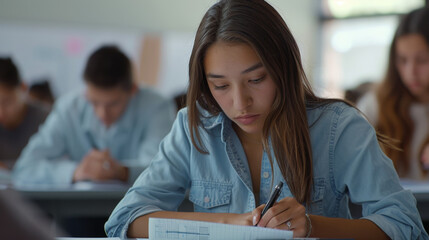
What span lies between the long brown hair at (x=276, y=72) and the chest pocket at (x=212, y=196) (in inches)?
4.2

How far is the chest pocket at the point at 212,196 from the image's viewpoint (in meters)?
1.31

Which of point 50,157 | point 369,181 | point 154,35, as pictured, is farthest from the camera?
point 154,35

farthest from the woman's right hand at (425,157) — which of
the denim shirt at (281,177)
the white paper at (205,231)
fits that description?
the white paper at (205,231)

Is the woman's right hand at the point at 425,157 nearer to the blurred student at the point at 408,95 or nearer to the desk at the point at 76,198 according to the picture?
the blurred student at the point at 408,95

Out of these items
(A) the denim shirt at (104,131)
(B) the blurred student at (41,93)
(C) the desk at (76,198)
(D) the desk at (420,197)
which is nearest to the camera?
(D) the desk at (420,197)

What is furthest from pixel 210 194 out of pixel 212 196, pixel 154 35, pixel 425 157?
pixel 154 35

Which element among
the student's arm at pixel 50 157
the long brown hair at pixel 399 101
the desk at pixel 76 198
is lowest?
the desk at pixel 76 198

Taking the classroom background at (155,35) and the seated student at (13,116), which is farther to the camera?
the classroom background at (155,35)

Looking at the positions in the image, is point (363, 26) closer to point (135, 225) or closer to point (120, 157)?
point (120, 157)

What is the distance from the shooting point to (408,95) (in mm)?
2434

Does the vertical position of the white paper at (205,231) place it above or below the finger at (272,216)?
below

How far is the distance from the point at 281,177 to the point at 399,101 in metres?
1.37

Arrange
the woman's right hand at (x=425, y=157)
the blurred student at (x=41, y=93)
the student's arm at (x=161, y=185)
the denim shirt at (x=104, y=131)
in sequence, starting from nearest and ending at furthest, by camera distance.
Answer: the student's arm at (x=161, y=185) → the woman's right hand at (x=425, y=157) → the denim shirt at (x=104, y=131) → the blurred student at (x=41, y=93)

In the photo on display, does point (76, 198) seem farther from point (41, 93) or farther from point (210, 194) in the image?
point (41, 93)
